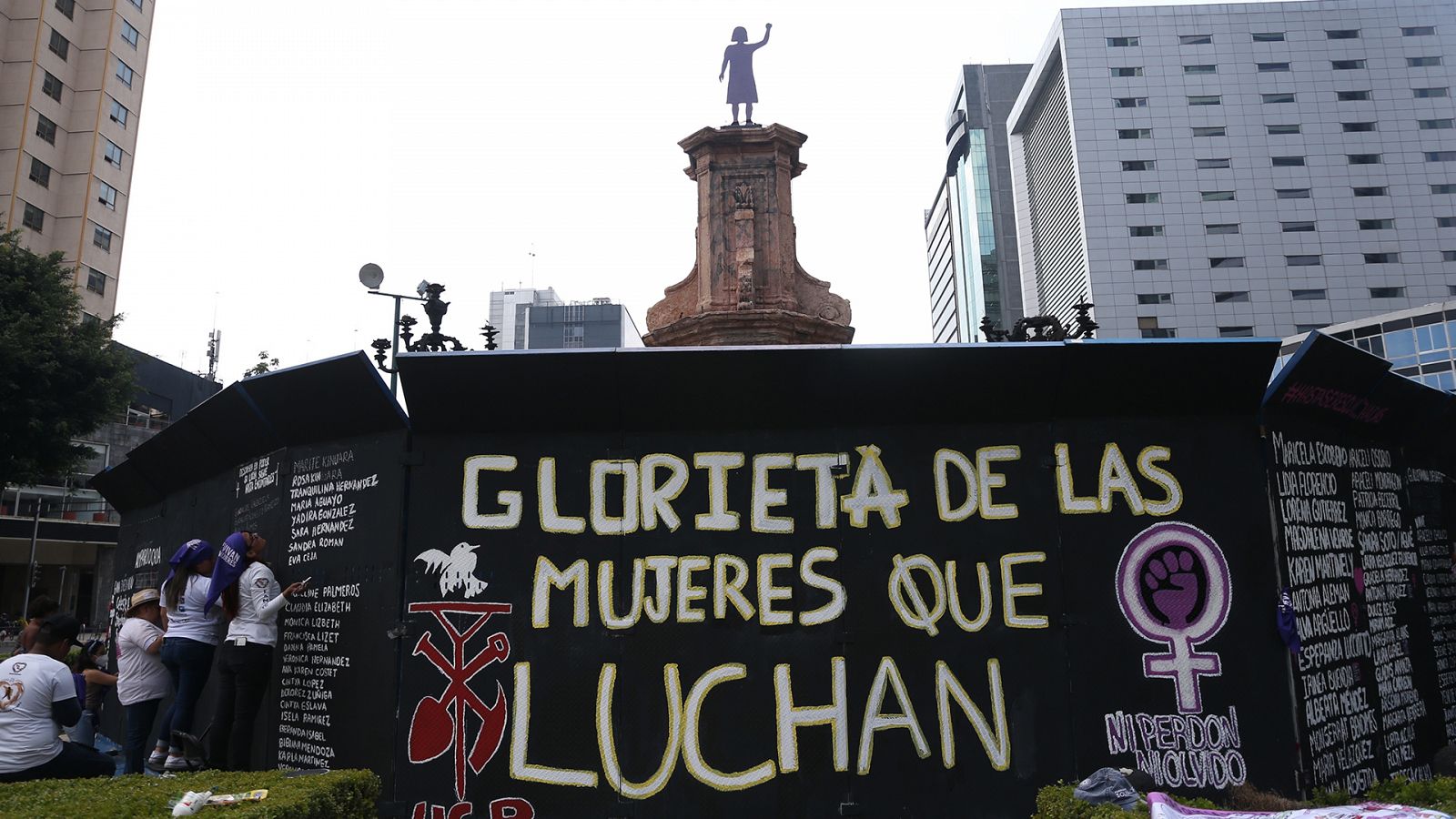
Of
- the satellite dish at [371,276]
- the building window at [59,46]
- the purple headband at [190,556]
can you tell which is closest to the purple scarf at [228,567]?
the purple headband at [190,556]

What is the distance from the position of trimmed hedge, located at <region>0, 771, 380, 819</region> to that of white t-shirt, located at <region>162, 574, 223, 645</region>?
6.96 ft

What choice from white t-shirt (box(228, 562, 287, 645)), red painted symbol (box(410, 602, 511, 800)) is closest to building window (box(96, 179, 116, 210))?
white t-shirt (box(228, 562, 287, 645))

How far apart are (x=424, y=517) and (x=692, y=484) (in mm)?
2129

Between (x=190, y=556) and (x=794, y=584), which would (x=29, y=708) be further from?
(x=794, y=584)

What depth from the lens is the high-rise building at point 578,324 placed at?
144 meters

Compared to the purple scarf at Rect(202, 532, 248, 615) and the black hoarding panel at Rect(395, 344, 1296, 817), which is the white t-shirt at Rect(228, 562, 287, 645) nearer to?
the purple scarf at Rect(202, 532, 248, 615)

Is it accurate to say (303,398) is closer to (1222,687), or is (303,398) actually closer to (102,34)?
(1222,687)

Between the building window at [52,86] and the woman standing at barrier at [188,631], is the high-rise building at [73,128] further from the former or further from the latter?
the woman standing at barrier at [188,631]

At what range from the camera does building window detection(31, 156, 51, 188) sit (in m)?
50.6

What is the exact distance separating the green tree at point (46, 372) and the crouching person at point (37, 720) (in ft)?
72.9

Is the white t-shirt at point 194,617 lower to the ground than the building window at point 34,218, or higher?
lower

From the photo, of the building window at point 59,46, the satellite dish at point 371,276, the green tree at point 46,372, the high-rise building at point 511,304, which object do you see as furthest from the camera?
the high-rise building at point 511,304

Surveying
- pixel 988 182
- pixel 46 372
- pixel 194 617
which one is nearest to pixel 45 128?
pixel 46 372

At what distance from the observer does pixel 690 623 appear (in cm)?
728
